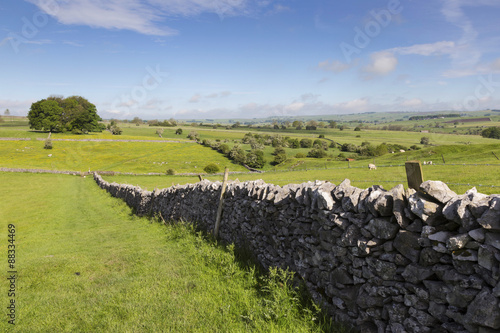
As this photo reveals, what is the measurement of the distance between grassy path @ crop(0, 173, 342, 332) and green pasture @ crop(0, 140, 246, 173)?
5883cm

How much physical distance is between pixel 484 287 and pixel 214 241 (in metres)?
7.91

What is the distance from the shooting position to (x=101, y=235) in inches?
567

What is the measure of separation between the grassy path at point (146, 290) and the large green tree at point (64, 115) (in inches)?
4332

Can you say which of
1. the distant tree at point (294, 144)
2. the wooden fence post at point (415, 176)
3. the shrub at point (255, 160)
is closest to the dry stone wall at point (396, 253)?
the wooden fence post at point (415, 176)

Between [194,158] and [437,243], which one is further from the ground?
[437,243]

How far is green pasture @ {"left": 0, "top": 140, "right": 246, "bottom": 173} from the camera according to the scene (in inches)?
2758

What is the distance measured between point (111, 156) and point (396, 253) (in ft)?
290

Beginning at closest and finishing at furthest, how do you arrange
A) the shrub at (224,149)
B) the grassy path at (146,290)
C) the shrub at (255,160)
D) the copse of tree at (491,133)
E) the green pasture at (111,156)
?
the grassy path at (146,290) < the green pasture at (111,156) < the shrub at (255,160) < the shrub at (224,149) < the copse of tree at (491,133)

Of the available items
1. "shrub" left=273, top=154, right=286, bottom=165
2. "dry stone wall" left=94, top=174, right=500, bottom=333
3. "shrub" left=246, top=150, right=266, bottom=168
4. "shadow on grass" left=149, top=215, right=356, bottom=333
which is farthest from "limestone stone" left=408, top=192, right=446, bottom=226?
"shrub" left=273, top=154, right=286, bottom=165

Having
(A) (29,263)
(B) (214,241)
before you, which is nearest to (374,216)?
(B) (214,241)

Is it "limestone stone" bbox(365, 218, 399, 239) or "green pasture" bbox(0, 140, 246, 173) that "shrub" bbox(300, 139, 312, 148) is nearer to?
"green pasture" bbox(0, 140, 246, 173)

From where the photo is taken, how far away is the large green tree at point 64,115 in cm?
10250

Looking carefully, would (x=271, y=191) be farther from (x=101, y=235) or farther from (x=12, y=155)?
(x=12, y=155)

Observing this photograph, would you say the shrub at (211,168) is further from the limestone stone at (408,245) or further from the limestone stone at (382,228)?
the limestone stone at (408,245)
